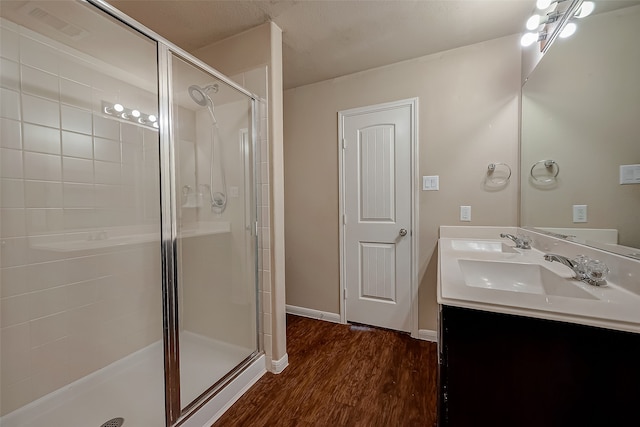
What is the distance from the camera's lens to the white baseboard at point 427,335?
2024 millimetres

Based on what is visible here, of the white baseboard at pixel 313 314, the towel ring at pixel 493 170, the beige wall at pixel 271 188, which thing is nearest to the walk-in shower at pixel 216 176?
the beige wall at pixel 271 188

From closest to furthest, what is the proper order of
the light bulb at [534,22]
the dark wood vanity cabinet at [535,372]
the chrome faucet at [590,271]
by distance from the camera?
the dark wood vanity cabinet at [535,372], the chrome faucet at [590,271], the light bulb at [534,22]

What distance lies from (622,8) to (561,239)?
915mm

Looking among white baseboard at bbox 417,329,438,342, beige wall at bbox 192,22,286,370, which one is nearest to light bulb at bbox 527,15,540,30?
beige wall at bbox 192,22,286,370

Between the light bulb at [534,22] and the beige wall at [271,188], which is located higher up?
the light bulb at [534,22]

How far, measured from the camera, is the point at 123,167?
1682 mm

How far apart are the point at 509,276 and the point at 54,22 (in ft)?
8.54

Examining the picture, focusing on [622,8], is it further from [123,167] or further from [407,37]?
[123,167]

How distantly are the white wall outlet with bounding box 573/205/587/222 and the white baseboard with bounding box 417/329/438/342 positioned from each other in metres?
1.33

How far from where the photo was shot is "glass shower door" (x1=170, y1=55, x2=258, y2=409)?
5.11ft

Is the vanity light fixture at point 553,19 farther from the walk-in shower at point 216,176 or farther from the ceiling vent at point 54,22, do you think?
the ceiling vent at point 54,22

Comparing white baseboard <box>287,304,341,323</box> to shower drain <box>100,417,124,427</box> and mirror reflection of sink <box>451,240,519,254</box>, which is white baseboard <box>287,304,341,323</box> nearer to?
mirror reflection of sink <box>451,240,519,254</box>

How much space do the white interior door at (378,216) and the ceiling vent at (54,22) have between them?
1.82 metres

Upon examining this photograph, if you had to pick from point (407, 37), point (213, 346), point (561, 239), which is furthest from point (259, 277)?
point (407, 37)
